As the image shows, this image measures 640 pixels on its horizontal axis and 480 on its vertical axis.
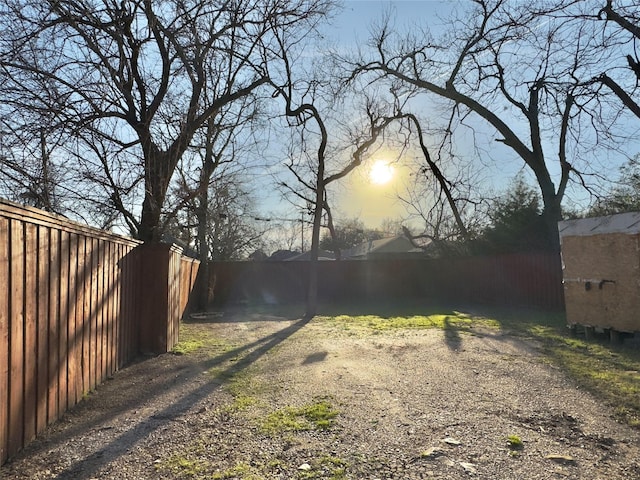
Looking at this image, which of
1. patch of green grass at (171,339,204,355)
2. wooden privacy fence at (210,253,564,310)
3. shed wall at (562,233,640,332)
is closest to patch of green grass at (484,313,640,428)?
shed wall at (562,233,640,332)

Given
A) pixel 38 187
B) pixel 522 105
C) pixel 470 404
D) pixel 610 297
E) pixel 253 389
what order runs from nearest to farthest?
1. pixel 470 404
2. pixel 253 389
3. pixel 38 187
4. pixel 610 297
5. pixel 522 105

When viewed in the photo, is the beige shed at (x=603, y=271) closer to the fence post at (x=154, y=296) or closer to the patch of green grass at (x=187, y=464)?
the fence post at (x=154, y=296)

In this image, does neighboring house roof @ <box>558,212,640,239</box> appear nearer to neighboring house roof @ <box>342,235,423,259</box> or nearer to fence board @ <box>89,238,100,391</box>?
fence board @ <box>89,238,100,391</box>

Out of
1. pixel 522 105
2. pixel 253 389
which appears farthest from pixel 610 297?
pixel 522 105

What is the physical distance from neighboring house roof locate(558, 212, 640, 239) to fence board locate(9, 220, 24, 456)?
9.08 meters

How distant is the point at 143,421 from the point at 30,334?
1.23 m

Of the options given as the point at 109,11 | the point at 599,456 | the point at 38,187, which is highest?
the point at 109,11

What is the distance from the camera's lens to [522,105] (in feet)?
61.8

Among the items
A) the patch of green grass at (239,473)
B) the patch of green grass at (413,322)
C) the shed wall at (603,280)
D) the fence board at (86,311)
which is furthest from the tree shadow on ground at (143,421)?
the shed wall at (603,280)

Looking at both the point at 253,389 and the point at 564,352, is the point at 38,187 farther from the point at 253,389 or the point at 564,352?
the point at 564,352

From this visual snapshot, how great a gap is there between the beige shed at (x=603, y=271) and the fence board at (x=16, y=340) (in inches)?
357

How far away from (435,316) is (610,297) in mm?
5422

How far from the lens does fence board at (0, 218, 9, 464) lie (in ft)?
9.61

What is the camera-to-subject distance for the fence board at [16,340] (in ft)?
10.1
